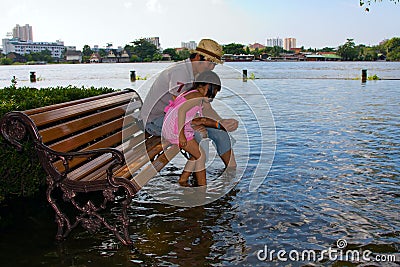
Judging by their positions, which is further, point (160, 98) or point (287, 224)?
point (160, 98)

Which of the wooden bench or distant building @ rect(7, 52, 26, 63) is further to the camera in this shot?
distant building @ rect(7, 52, 26, 63)

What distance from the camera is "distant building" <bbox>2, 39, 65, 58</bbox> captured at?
167m

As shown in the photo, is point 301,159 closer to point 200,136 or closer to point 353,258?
point 200,136

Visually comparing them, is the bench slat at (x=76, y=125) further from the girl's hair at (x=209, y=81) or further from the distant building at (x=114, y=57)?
the distant building at (x=114, y=57)

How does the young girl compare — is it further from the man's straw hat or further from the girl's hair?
the man's straw hat

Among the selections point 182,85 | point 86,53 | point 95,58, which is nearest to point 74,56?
point 86,53

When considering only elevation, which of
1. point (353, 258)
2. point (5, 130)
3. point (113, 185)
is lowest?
point (353, 258)

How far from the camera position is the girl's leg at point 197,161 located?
5.51m

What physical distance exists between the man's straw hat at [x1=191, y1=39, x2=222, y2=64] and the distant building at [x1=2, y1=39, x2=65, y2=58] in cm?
16952

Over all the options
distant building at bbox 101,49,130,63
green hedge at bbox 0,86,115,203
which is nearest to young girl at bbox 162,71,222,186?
green hedge at bbox 0,86,115,203

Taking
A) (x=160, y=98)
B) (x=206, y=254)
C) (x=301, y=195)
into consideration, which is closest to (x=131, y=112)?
(x=160, y=98)

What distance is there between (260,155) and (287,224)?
11.1 ft

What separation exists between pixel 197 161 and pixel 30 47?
619ft

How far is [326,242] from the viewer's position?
437 cm
